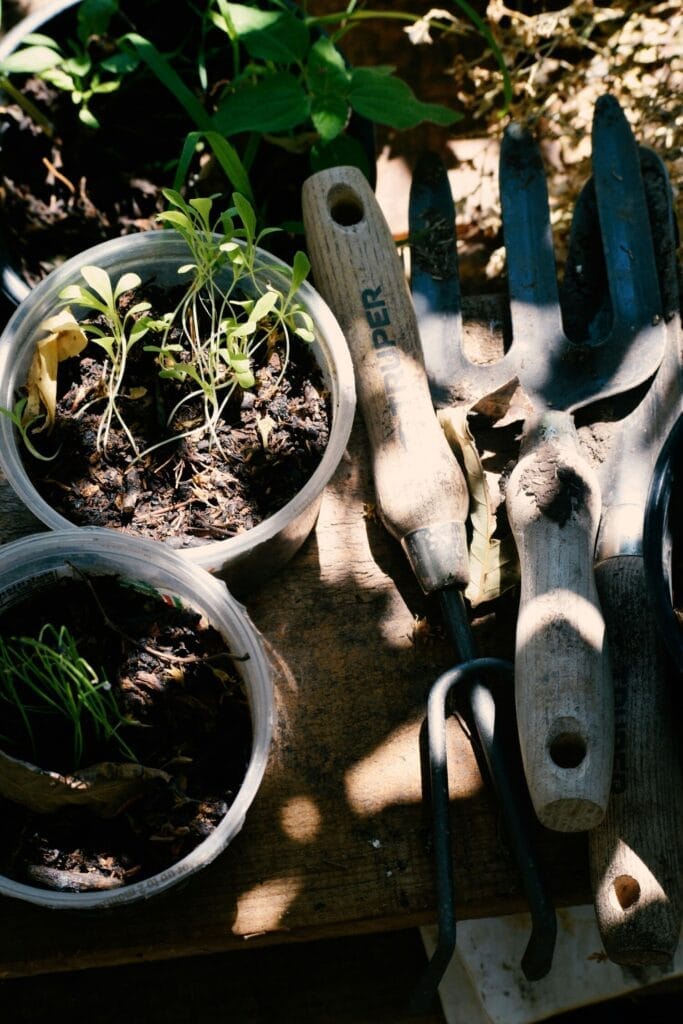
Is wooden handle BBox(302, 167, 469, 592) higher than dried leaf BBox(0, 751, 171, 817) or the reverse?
higher

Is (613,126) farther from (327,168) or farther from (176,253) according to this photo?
(176,253)

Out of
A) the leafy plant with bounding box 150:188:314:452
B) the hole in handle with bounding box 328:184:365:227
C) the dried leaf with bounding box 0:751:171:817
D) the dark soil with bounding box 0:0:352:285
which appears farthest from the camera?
the dark soil with bounding box 0:0:352:285

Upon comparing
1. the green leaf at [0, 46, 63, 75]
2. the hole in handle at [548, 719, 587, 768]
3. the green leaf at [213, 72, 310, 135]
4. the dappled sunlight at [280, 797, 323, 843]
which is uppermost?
the green leaf at [0, 46, 63, 75]

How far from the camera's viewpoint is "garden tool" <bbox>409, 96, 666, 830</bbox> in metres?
0.78

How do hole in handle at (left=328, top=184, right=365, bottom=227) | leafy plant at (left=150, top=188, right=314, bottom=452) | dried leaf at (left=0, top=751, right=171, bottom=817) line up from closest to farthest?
1. dried leaf at (left=0, top=751, right=171, bottom=817)
2. leafy plant at (left=150, top=188, right=314, bottom=452)
3. hole in handle at (left=328, top=184, right=365, bottom=227)

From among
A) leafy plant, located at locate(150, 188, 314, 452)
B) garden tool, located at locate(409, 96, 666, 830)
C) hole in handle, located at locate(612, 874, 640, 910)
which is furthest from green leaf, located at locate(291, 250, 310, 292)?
hole in handle, located at locate(612, 874, 640, 910)

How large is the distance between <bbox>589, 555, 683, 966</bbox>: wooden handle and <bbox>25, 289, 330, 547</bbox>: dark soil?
0.31 metres

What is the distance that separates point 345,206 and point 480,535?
0.35m

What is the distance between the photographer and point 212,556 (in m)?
0.85

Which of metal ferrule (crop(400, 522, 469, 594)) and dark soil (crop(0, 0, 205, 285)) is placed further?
dark soil (crop(0, 0, 205, 285))

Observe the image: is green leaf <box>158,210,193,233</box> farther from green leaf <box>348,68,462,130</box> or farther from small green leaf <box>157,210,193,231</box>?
green leaf <box>348,68,462,130</box>

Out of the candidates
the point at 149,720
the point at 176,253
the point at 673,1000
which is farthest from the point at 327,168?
the point at 673,1000

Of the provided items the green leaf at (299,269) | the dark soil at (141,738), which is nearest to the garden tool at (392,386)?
the green leaf at (299,269)

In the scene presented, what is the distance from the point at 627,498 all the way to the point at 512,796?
297mm
